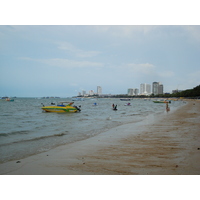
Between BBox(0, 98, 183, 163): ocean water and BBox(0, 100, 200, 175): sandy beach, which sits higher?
BBox(0, 100, 200, 175): sandy beach

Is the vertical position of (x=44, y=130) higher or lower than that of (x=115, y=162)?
lower

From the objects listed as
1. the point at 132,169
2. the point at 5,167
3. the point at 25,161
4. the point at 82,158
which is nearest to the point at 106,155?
the point at 82,158

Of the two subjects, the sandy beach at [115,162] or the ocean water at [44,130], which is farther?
the ocean water at [44,130]

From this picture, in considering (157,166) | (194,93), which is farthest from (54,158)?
(194,93)

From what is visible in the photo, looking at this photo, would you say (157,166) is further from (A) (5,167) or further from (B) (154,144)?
(A) (5,167)

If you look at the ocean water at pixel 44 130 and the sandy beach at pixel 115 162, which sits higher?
the sandy beach at pixel 115 162

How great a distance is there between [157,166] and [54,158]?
3538 millimetres

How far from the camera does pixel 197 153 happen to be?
6.59m

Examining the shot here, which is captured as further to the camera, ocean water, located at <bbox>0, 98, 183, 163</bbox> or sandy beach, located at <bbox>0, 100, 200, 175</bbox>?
ocean water, located at <bbox>0, 98, 183, 163</bbox>

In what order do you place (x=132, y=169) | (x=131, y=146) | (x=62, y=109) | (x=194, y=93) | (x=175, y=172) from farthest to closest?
(x=194, y=93)
(x=62, y=109)
(x=131, y=146)
(x=132, y=169)
(x=175, y=172)

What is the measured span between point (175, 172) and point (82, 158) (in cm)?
310

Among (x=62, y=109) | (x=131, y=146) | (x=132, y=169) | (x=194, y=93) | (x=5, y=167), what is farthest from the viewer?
(x=194, y=93)

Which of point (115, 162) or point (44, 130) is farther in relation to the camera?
point (44, 130)

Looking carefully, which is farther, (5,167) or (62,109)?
(62,109)
